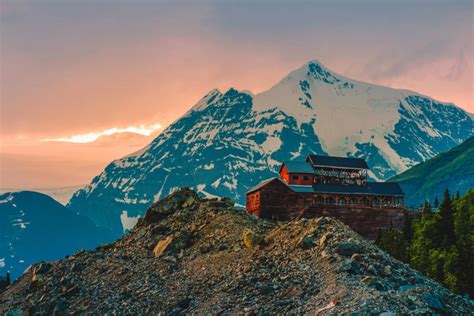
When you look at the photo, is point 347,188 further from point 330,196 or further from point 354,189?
point 330,196

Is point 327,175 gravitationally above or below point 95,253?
above

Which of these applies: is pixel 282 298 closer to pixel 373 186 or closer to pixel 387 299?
pixel 387 299

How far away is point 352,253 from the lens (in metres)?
56.7

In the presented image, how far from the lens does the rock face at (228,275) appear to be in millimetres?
50812

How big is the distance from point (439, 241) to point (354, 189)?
21034 millimetres

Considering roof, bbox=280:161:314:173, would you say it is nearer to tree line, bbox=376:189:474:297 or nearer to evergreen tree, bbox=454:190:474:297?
tree line, bbox=376:189:474:297

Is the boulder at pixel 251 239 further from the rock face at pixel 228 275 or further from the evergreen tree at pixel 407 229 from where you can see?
the evergreen tree at pixel 407 229

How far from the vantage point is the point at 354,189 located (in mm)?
127750

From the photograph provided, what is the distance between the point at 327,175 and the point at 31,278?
234ft

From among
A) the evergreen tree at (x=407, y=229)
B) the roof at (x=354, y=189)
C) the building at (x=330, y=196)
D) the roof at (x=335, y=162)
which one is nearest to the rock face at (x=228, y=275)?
the building at (x=330, y=196)

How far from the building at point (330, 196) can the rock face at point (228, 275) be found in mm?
38811

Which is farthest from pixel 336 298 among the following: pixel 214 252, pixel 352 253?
pixel 214 252

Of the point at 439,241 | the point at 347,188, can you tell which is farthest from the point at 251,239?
the point at 347,188

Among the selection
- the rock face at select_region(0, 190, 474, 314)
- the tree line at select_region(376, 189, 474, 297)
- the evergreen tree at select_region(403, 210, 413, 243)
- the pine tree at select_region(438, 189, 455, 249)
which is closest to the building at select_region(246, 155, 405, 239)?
the evergreen tree at select_region(403, 210, 413, 243)
